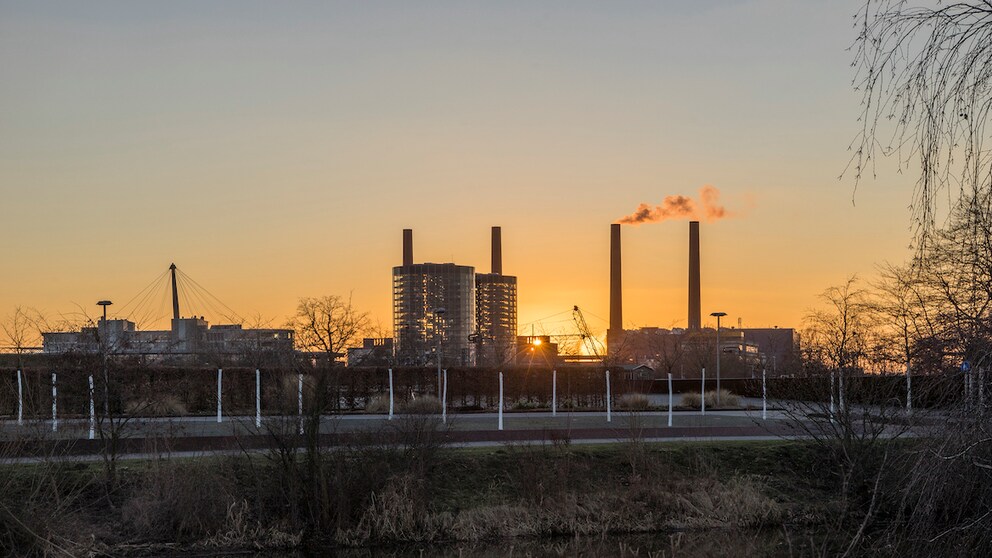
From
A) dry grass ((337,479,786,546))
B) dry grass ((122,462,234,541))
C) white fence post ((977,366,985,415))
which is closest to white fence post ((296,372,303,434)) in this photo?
dry grass ((122,462,234,541))

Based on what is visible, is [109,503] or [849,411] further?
[849,411]

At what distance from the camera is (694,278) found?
5285 inches

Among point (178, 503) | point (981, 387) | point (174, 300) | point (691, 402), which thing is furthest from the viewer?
point (174, 300)

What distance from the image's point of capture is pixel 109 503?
78.8 feet

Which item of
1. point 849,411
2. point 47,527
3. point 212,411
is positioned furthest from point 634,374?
point 47,527

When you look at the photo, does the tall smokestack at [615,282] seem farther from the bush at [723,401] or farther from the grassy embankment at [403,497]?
the grassy embankment at [403,497]

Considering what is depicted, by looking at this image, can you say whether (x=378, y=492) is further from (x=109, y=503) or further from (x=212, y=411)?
(x=212, y=411)

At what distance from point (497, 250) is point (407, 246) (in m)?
19.9

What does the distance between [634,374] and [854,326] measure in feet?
136

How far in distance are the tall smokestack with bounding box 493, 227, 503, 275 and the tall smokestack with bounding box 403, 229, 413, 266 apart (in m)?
16.5

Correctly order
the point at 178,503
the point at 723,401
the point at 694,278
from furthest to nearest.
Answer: the point at 694,278, the point at 723,401, the point at 178,503

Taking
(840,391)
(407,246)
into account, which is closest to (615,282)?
(407,246)

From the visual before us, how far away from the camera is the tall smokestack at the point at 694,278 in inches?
5187

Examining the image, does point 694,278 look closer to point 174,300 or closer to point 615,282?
point 615,282
